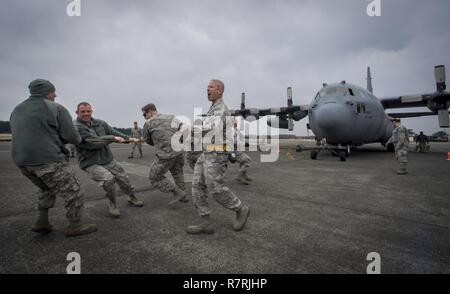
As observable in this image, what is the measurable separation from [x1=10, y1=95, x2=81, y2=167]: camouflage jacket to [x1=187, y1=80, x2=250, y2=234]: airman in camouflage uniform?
5.86 feet

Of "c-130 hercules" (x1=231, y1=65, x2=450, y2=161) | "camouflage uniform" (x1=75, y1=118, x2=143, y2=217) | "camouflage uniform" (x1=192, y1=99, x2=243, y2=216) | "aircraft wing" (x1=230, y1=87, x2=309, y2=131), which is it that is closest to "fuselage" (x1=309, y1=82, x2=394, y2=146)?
"c-130 hercules" (x1=231, y1=65, x2=450, y2=161)

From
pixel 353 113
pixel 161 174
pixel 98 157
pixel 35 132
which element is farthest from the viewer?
pixel 353 113

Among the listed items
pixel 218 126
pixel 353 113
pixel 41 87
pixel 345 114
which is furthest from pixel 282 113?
pixel 41 87

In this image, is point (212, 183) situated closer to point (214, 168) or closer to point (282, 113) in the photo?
point (214, 168)

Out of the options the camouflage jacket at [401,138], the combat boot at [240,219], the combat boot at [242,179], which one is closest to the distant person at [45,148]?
the combat boot at [240,219]

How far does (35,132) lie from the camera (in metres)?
2.64

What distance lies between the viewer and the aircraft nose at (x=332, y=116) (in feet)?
31.9

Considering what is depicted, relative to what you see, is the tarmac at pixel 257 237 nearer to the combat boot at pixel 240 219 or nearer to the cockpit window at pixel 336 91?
the combat boot at pixel 240 219

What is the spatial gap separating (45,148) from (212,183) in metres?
2.02

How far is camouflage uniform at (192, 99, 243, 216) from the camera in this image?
2988 millimetres

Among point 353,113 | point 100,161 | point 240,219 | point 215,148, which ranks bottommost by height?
point 240,219

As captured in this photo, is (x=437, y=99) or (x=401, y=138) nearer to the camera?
(x=401, y=138)
